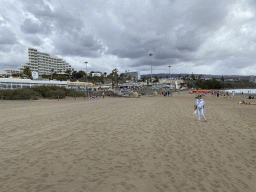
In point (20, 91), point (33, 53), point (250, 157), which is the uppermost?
point (33, 53)

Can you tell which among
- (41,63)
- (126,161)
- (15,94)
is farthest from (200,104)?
(41,63)

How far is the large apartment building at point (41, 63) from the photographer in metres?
96.6

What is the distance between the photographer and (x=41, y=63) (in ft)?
338

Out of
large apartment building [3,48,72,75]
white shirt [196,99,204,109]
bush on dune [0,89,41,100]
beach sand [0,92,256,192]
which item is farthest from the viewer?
large apartment building [3,48,72,75]

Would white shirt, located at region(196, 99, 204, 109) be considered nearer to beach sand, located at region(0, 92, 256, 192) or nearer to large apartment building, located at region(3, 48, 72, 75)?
beach sand, located at region(0, 92, 256, 192)

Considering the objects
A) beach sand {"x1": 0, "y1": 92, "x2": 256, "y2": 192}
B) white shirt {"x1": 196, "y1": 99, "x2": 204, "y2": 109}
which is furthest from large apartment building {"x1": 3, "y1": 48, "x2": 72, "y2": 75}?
beach sand {"x1": 0, "y1": 92, "x2": 256, "y2": 192}

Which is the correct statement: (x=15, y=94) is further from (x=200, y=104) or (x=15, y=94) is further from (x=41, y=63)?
(x=41, y=63)

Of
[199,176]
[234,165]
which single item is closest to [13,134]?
[199,176]

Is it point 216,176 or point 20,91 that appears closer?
point 216,176

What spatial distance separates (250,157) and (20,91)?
2791cm

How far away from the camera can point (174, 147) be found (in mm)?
5203

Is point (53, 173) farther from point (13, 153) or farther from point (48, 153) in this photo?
point (13, 153)

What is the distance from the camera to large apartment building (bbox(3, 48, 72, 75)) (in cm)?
9656

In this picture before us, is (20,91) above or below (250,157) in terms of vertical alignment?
above
